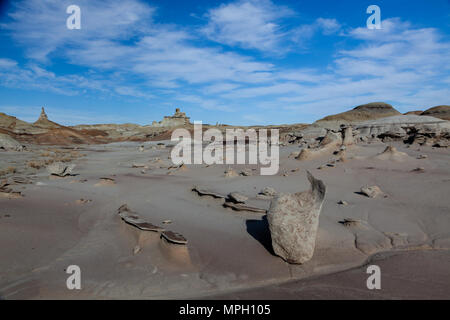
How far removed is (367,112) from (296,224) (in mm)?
44146

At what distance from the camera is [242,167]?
995 cm

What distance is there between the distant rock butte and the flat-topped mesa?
90.3 ft

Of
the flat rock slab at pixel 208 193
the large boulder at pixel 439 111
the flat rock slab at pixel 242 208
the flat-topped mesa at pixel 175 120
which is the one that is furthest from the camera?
the flat-topped mesa at pixel 175 120

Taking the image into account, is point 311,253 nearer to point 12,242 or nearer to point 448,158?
point 12,242

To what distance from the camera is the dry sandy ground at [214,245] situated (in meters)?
2.87

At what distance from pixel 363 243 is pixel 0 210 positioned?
20.6 feet

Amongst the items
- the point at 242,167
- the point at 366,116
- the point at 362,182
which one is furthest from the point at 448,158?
the point at 366,116

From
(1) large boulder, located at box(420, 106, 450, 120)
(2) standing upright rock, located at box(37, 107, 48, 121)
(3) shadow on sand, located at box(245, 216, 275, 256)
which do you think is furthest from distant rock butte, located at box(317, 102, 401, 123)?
(2) standing upright rock, located at box(37, 107, 48, 121)

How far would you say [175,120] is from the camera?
5559 centimetres

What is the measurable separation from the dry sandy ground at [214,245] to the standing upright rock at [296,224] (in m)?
0.16

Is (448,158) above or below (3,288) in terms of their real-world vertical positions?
above

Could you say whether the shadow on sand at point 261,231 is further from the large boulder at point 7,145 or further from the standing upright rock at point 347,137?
the large boulder at point 7,145

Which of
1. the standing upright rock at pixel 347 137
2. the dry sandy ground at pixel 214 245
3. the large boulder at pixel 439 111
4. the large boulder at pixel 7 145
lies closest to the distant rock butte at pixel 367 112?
the large boulder at pixel 439 111

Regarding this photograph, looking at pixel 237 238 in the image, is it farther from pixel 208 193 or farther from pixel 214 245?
pixel 208 193
